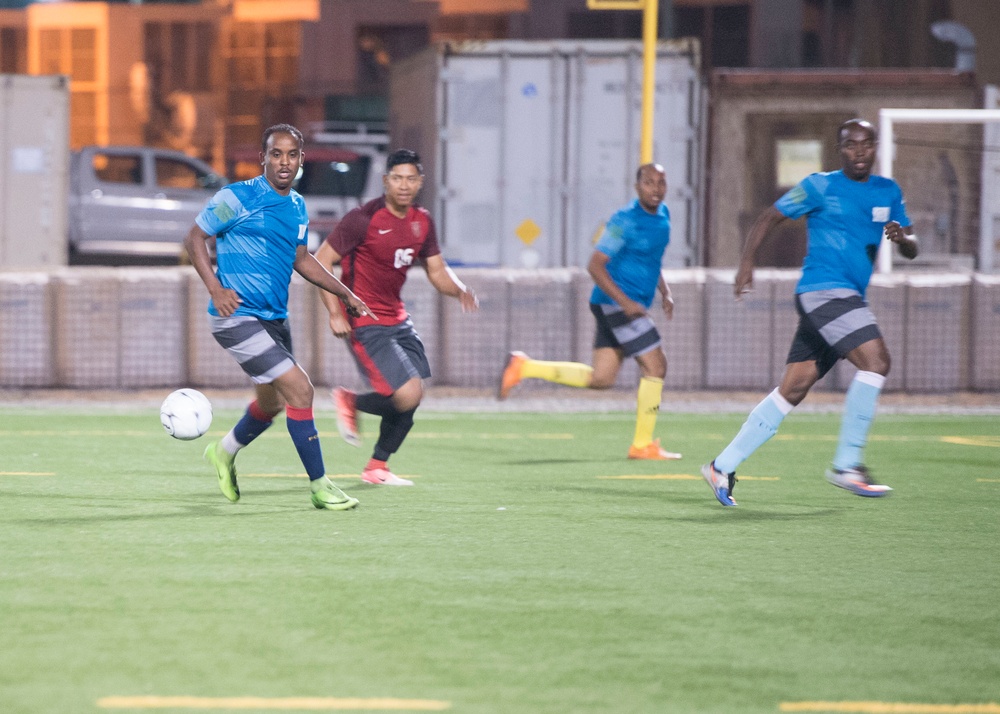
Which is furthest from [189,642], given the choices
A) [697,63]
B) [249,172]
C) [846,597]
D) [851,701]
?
[249,172]

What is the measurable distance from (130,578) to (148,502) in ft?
Answer: 7.17

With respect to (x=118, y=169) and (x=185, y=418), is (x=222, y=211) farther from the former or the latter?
(x=118, y=169)

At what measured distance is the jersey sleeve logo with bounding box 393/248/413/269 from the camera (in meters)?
8.95

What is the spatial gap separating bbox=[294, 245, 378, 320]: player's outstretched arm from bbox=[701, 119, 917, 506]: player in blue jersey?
1905 mm

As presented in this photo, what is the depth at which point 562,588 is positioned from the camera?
6090mm

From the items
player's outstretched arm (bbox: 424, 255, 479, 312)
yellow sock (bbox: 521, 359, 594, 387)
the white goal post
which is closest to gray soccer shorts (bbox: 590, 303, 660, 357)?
yellow sock (bbox: 521, 359, 594, 387)

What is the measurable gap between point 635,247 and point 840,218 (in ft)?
7.22

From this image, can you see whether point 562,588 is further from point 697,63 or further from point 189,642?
point 697,63

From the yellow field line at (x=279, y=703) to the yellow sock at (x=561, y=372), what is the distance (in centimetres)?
660

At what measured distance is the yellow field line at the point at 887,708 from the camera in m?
4.43

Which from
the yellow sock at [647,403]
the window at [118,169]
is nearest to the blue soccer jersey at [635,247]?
the yellow sock at [647,403]

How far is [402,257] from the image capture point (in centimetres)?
896

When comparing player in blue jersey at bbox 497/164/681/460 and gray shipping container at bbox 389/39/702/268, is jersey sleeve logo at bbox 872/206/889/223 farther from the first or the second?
gray shipping container at bbox 389/39/702/268

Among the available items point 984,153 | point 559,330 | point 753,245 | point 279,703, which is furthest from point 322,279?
point 984,153
